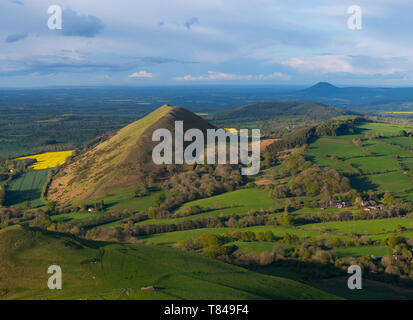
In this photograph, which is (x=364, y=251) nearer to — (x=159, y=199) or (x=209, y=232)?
(x=209, y=232)

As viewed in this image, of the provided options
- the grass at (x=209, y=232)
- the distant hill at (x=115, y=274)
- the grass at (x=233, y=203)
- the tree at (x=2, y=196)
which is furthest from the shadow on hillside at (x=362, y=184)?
the tree at (x=2, y=196)

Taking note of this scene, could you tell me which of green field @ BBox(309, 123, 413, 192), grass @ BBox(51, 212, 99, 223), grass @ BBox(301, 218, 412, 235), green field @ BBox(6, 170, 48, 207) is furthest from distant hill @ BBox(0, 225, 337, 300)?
green field @ BBox(309, 123, 413, 192)

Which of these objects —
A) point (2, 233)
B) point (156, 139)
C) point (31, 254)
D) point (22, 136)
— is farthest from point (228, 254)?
point (22, 136)

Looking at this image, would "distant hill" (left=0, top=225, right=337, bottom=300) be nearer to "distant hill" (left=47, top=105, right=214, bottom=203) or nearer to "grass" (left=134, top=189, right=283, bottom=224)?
"grass" (left=134, top=189, right=283, bottom=224)

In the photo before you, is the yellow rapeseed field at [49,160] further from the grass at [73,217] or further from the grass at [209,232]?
the grass at [209,232]

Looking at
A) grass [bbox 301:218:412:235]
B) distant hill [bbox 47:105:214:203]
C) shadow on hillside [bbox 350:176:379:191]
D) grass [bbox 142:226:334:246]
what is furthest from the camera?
distant hill [bbox 47:105:214:203]

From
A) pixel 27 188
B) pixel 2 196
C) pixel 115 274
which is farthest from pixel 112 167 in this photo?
pixel 115 274

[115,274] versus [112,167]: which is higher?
[112,167]
